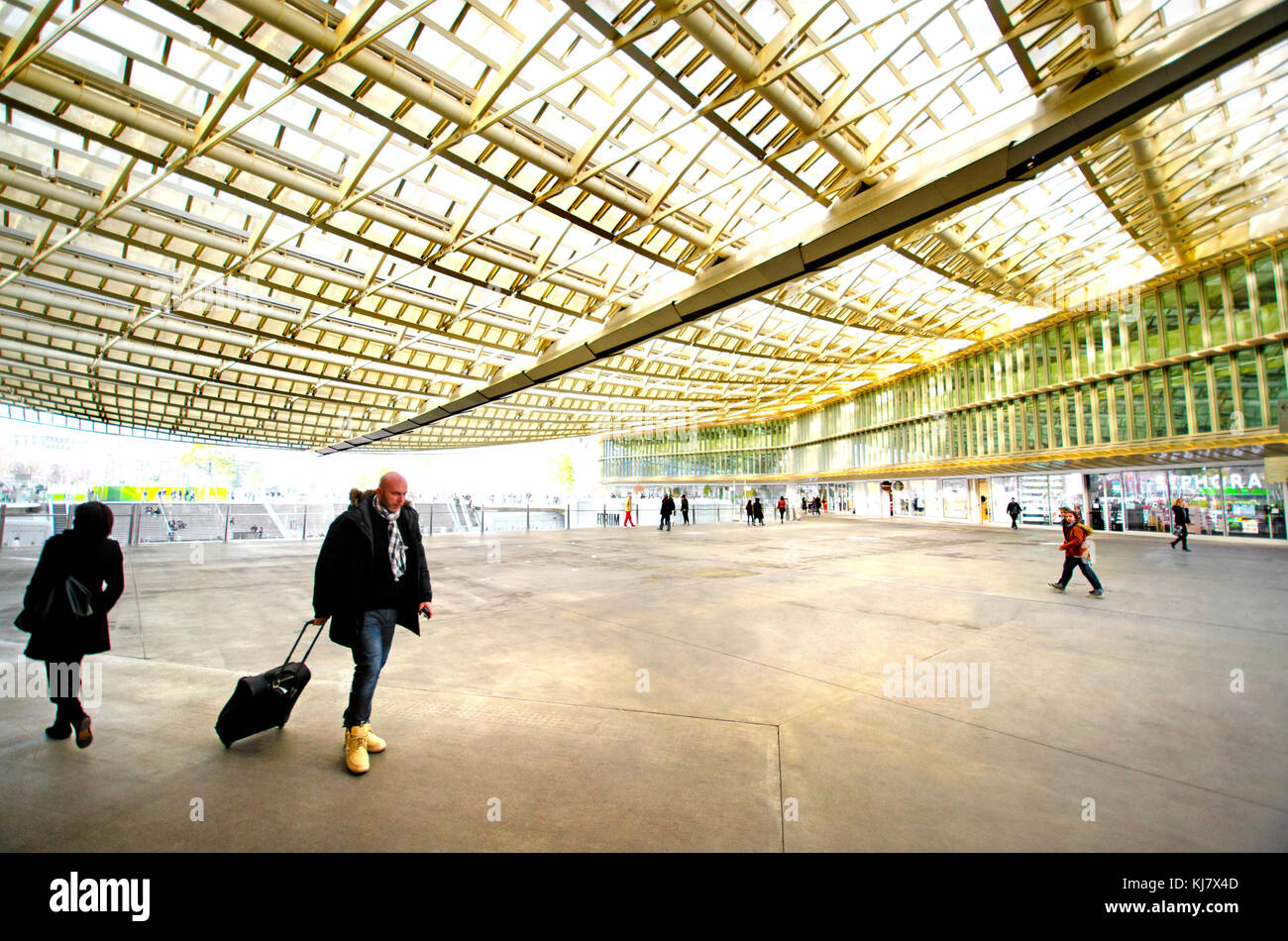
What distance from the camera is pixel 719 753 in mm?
3549

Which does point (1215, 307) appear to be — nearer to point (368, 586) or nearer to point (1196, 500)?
point (1196, 500)

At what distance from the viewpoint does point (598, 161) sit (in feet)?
47.6

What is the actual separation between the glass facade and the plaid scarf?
31348mm

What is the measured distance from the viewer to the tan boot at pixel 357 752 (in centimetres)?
332

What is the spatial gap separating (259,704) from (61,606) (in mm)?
1496

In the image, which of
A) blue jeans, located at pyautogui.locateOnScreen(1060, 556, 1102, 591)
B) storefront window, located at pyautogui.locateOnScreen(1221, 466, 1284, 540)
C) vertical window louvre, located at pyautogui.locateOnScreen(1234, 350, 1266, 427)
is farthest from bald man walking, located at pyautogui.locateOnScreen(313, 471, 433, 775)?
storefront window, located at pyautogui.locateOnScreen(1221, 466, 1284, 540)

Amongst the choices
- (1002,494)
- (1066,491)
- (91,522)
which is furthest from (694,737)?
(1002,494)

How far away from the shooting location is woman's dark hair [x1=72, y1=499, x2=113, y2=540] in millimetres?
3850

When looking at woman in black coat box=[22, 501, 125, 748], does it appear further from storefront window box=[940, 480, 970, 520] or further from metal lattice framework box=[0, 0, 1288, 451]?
storefront window box=[940, 480, 970, 520]

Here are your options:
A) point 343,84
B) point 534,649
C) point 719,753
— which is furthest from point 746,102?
point 719,753

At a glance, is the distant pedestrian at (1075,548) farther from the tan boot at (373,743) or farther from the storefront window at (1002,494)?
the storefront window at (1002,494)

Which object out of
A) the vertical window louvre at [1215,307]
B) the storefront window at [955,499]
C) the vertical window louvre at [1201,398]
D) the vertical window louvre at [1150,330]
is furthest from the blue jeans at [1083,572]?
the storefront window at [955,499]
